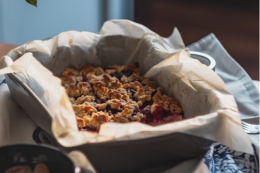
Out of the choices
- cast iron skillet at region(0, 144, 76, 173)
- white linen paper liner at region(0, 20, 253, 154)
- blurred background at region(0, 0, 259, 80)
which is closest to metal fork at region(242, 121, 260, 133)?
white linen paper liner at region(0, 20, 253, 154)

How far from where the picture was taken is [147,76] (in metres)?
0.90

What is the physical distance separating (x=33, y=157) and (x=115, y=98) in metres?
0.44

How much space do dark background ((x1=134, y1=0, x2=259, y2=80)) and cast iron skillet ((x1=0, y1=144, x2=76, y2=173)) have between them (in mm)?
1277

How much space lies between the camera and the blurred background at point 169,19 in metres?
1.41

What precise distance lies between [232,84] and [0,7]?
3.72 ft

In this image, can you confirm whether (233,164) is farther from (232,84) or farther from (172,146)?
(232,84)

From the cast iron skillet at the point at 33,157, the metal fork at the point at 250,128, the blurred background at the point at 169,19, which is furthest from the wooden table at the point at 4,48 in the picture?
the metal fork at the point at 250,128

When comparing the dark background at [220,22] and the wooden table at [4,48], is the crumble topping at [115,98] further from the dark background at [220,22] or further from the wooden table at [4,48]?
the dark background at [220,22]

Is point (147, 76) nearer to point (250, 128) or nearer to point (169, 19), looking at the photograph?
point (250, 128)

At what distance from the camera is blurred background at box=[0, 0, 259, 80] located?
1408 mm

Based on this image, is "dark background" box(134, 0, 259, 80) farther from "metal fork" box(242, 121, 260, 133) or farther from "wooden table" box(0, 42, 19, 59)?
"wooden table" box(0, 42, 19, 59)

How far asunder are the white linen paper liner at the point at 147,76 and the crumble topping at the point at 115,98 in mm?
37

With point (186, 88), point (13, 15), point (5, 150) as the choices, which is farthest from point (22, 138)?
point (13, 15)

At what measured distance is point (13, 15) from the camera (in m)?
1.42
